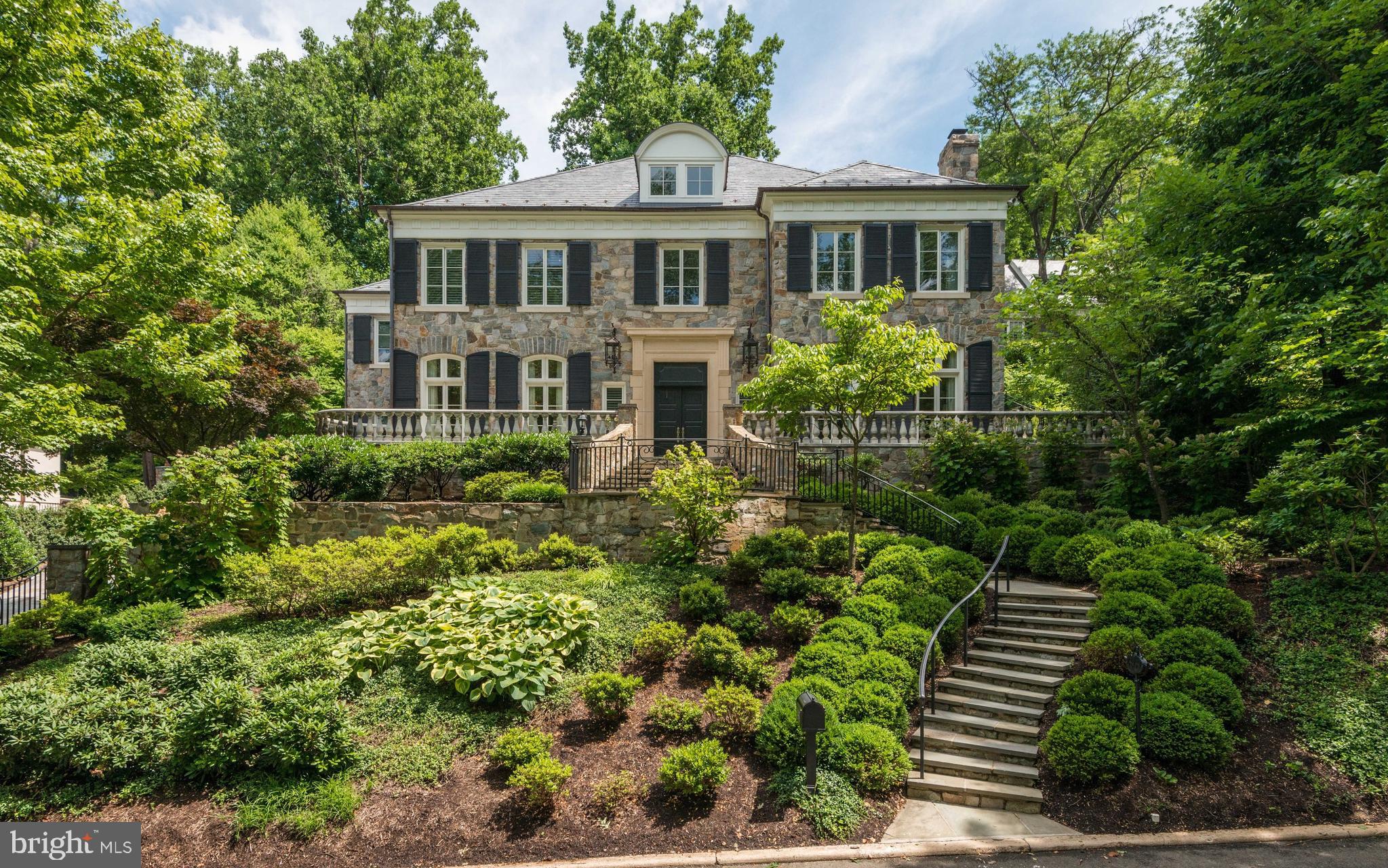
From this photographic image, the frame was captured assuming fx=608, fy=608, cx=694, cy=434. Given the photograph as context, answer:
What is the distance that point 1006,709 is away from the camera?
6254 mm

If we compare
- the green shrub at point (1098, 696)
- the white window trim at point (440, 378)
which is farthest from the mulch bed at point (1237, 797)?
the white window trim at point (440, 378)

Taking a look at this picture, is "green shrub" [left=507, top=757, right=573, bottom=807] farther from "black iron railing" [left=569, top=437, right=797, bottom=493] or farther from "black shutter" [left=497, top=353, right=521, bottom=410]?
"black shutter" [left=497, top=353, right=521, bottom=410]

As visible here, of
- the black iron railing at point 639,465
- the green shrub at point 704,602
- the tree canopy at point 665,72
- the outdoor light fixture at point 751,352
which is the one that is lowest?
the green shrub at point 704,602

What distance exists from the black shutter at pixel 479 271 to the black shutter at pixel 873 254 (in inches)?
382

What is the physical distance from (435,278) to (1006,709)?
1562 cm

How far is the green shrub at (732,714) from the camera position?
5793 millimetres

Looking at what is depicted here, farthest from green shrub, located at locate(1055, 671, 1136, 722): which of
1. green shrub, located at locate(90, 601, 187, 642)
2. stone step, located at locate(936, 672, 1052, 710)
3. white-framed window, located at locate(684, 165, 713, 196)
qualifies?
white-framed window, located at locate(684, 165, 713, 196)

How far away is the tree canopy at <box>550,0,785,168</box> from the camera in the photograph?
26.4 meters

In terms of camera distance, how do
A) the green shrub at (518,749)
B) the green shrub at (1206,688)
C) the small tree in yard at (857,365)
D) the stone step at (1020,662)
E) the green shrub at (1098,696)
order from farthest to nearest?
the small tree in yard at (857,365), the stone step at (1020,662), the green shrub at (1098,696), the green shrub at (1206,688), the green shrub at (518,749)

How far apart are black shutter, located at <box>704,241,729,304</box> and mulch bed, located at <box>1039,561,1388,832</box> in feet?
41.2

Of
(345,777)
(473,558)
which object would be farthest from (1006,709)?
(473,558)

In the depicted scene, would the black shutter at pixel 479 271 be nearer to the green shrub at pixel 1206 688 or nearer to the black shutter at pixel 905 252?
the black shutter at pixel 905 252

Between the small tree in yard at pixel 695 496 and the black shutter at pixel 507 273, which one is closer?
the small tree in yard at pixel 695 496

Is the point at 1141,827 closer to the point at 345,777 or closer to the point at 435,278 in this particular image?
the point at 345,777
